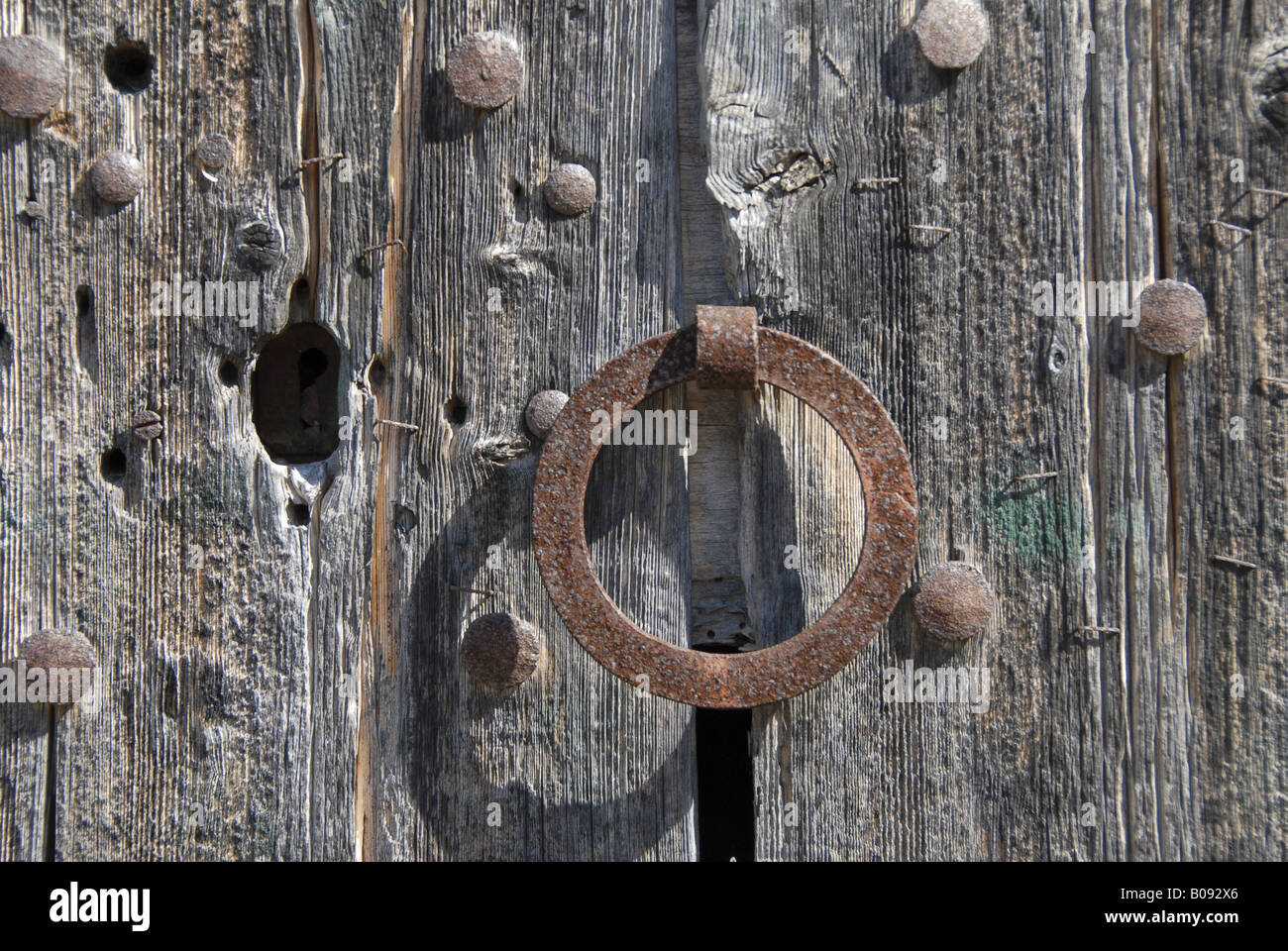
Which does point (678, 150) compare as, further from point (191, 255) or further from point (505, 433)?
point (191, 255)

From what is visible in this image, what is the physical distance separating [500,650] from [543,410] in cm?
32

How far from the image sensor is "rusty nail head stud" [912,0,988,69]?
1142 millimetres

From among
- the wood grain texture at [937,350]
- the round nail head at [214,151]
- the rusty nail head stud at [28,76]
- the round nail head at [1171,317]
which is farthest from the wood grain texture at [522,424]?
the round nail head at [1171,317]

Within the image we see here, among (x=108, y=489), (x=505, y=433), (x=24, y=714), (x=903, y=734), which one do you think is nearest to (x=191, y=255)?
(x=108, y=489)

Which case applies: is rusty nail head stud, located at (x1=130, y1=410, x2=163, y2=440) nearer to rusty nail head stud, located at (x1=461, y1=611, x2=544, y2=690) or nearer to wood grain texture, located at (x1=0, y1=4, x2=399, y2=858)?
wood grain texture, located at (x1=0, y1=4, x2=399, y2=858)

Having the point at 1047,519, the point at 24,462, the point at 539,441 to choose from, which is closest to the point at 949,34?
the point at 1047,519

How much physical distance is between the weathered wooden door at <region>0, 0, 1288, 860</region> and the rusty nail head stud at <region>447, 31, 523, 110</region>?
2 centimetres

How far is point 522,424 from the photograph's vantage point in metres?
1.19

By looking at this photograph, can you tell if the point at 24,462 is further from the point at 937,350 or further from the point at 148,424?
the point at 937,350

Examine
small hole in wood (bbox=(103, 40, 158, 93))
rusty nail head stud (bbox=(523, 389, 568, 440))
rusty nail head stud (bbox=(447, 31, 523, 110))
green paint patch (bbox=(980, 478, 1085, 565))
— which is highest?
small hole in wood (bbox=(103, 40, 158, 93))

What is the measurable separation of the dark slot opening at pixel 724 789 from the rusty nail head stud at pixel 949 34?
840mm

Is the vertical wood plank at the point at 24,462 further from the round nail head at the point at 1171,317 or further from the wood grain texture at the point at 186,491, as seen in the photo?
the round nail head at the point at 1171,317

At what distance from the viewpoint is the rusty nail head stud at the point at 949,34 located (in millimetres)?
1142

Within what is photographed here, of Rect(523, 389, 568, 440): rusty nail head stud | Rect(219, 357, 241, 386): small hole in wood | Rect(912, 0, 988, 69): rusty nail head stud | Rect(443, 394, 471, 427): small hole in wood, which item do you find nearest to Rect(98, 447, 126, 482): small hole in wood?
Rect(219, 357, 241, 386): small hole in wood
